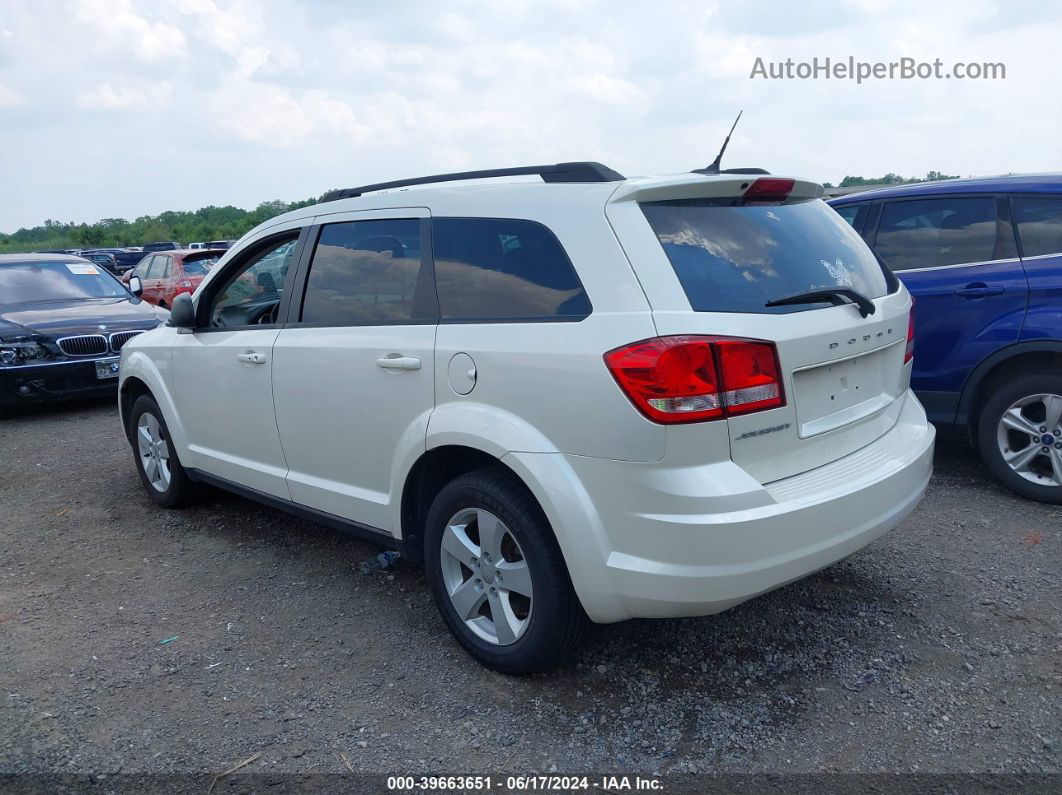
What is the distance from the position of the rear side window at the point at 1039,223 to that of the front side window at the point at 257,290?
398 centimetres

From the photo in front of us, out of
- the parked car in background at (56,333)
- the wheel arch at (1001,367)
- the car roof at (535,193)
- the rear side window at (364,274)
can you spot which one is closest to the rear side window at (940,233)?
the wheel arch at (1001,367)

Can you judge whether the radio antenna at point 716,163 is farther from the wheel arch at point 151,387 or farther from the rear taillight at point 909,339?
the wheel arch at point 151,387

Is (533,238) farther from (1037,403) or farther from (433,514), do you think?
(1037,403)

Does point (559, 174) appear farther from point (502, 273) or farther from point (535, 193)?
point (502, 273)

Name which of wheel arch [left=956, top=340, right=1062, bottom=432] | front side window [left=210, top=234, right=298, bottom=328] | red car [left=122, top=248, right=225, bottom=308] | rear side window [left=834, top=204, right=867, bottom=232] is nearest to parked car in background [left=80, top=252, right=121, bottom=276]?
red car [left=122, top=248, right=225, bottom=308]

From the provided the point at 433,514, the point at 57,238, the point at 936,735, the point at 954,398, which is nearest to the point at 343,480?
the point at 433,514

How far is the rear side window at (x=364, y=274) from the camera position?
3580mm

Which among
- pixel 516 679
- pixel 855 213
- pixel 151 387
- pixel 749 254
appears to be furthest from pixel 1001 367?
pixel 151 387

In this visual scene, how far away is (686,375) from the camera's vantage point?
2.65 meters

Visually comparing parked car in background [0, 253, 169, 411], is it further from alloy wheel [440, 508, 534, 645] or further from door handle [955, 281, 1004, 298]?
door handle [955, 281, 1004, 298]

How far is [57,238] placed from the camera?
224 ft

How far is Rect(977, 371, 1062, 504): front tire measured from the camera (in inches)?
186

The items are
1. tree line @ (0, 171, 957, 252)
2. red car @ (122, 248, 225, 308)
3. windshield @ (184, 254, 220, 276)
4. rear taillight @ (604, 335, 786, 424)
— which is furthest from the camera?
tree line @ (0, 171, 957, 252)

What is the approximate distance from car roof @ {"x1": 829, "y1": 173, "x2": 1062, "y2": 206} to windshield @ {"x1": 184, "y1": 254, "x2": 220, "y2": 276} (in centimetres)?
1264
